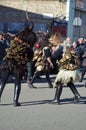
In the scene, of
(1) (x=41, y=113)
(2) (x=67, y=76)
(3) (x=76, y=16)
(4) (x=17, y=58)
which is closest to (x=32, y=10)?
(3) (x=76, y=16)

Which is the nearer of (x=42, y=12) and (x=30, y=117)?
(x=30, y=117)

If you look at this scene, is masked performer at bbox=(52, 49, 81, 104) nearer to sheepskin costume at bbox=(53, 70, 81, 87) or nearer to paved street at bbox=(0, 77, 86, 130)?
sheepskin costume at bbox=(53, 70, 81, 87)

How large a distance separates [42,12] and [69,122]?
29.2 meters

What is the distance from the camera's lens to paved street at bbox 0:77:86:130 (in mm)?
9523

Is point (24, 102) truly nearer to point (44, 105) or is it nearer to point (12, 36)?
point (44, 105)

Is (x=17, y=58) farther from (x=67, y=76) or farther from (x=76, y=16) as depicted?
(x=76, y=16)

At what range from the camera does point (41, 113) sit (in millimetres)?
10891

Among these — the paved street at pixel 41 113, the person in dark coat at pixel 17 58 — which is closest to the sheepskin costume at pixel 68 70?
the paved street at pixel 41 113

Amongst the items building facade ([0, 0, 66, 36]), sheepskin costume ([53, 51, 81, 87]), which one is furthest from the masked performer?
building facade ([0, 0, 66, 36])

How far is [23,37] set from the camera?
38.2ft

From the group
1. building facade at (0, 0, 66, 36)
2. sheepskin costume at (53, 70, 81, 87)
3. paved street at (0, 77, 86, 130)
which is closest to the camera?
paved street at (0, 77, 86, 130)

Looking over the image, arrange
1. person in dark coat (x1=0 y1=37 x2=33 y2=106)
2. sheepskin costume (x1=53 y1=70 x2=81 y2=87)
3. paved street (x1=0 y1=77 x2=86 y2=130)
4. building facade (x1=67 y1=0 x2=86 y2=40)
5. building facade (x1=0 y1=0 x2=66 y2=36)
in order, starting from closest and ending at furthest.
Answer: paved street (x1=0 y1=77 x2=86 y2=130) → person in dark coat (x1=0 y1=37 x2=33 y2=106) → sheepskin costume (x1=53 y1=70 x2=81 y2=87) → building facade (x1=67 y1=0 x2=86 y2=40) → building facade (x1=0 y1=0 x2=66 y2=36)

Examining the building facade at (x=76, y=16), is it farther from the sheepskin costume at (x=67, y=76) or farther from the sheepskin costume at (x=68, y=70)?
the sheepskin costume at (x=67, y=76)

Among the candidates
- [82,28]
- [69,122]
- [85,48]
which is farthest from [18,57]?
[82,28]
